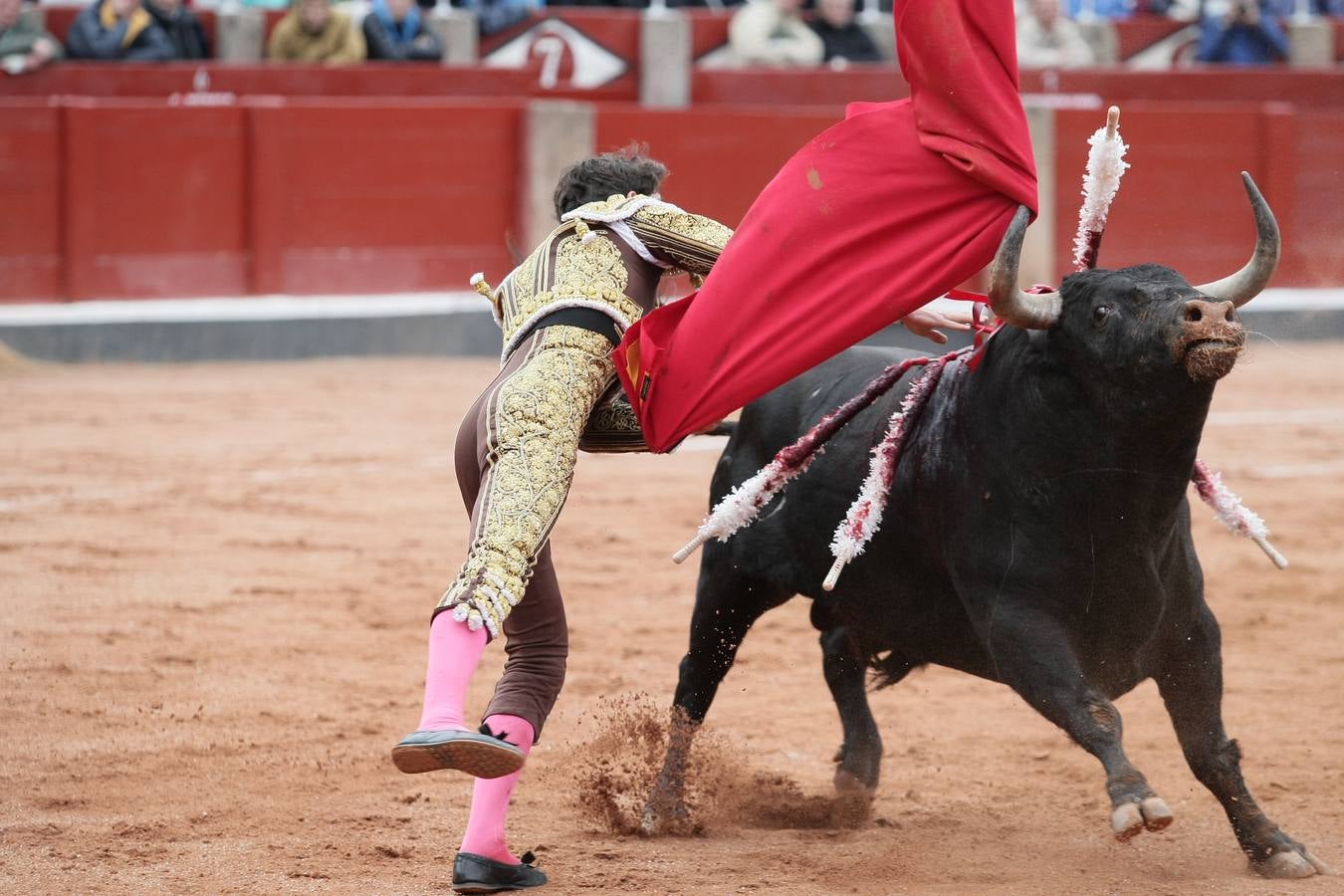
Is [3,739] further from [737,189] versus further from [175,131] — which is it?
[737,189]

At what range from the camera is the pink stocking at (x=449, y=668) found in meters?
2.48

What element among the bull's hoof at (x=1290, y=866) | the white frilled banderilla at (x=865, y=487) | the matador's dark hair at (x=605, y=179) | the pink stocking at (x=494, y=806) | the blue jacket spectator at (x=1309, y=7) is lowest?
the bull's hoof at (x=1290, y=866)

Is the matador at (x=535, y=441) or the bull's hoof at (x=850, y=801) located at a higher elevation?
the matador at (x=535, y=441)

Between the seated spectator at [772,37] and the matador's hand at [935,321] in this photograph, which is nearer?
the matador's hand at [935,321]

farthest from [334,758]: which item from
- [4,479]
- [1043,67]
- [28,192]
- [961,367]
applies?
[1043,67]

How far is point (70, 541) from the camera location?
538 cm

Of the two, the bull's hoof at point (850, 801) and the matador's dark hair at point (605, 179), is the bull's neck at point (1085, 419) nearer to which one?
the matador's dark hair at point (605, 179)

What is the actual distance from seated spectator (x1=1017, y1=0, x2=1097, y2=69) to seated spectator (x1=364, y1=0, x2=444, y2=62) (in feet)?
11.0

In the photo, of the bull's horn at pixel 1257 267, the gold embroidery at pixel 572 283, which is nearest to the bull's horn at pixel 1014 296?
the bull's horn at pixel 1257 267

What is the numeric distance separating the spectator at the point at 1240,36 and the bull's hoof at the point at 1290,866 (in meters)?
9.07

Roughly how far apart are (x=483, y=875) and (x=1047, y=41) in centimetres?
881

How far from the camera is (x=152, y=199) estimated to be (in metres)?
9.19

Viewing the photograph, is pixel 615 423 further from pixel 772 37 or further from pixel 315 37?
pixel 772 37

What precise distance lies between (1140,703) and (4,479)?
3888 millimetres
